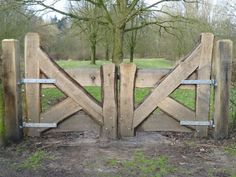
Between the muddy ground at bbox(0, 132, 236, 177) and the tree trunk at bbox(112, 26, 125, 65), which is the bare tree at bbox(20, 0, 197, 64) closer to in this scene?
the tree trunk at bbox(112, 26, 125, 65)

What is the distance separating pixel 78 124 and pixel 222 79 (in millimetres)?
2278

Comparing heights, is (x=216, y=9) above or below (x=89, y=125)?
above

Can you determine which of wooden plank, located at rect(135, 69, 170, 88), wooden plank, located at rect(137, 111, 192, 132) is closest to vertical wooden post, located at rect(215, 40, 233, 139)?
wooden plank, located at rect(137, 111, 192, 132)

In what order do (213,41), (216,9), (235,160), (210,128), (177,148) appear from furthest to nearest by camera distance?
(216,9)
(210,128)
(213,41)
(177,148)
(235,160)

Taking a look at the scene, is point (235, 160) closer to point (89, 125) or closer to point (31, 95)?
point (89, 125)

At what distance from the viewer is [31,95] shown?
17.9 ft

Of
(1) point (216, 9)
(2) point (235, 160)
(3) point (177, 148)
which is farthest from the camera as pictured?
(1) point (216, 9)

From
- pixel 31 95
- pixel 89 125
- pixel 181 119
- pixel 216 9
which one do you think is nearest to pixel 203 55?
pixel 181 119

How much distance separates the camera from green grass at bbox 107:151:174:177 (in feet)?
13.5

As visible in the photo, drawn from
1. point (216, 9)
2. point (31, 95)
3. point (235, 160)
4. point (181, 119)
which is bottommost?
point (235, 160)

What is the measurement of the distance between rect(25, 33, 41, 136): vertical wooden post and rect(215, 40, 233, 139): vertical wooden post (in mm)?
2700

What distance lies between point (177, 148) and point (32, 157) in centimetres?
200

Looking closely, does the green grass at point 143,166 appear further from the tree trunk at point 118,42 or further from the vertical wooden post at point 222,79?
the tree trunk at point 118,42

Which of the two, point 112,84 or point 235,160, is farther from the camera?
point 112,84
